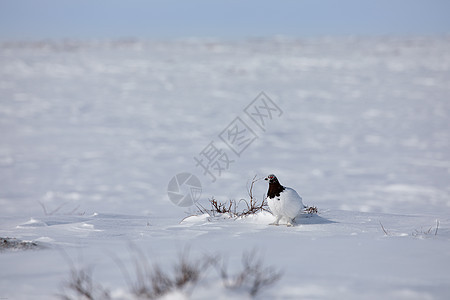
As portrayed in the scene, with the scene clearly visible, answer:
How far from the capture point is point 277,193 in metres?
4.00

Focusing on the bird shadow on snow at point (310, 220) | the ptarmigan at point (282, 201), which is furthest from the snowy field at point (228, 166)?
the ptarmigan at point (282, 201)

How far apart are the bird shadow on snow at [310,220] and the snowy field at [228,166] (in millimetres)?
26

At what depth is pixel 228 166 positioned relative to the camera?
45.1 ft

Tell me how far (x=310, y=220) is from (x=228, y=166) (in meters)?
9.43

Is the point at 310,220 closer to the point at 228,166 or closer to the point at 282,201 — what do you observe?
the point at 282,201

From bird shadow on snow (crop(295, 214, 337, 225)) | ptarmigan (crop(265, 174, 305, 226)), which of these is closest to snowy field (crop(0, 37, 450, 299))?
bird shadow on snow (crop(295, 214, 337, 225))

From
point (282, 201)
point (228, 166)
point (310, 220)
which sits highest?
point (228, 166)

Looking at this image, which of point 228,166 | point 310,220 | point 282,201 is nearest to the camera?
point 282,201

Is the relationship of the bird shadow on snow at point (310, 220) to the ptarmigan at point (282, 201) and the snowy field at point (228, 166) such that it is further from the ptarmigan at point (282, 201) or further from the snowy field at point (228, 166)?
the ptarmigan at point (282, 201)

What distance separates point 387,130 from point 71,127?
34.2 feet

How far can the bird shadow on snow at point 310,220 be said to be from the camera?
4242 millimetres

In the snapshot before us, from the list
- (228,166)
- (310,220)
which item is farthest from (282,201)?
(228,166)

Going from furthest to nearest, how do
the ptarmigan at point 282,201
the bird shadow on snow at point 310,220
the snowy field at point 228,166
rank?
1. the bird shadow on snow at point 310,220
2. the ptarmigan at point 282,201
3. the snowy field at point 228,166

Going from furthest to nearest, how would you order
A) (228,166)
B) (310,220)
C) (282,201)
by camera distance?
(228,166) < (310,220) < (282,201)
